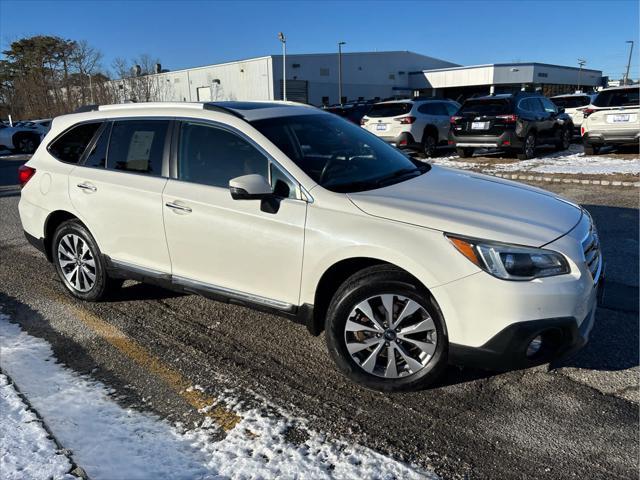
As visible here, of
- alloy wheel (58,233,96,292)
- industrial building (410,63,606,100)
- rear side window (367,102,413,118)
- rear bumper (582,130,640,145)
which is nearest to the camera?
alloy wheel (58,233,96,292)

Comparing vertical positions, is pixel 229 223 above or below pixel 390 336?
above

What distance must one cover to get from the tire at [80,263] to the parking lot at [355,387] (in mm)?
149

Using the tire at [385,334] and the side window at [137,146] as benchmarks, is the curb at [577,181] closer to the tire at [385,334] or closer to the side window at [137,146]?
the side window at [137,146]

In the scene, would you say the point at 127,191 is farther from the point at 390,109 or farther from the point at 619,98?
the point at 619,98

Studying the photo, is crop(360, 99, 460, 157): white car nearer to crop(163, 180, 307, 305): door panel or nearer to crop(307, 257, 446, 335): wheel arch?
crop(163, 180, 307, 305): door panel

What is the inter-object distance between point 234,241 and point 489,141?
11099 mm

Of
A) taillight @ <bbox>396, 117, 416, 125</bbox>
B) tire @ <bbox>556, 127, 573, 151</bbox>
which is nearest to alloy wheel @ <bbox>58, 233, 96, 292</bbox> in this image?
taillight @ <bbox>396, 117, 416, 125</bbox>

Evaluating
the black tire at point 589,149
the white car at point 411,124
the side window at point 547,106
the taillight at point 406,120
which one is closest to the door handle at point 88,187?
the white car at point 411,124

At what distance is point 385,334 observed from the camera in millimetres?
3125

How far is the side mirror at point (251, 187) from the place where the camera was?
3270 millimetres

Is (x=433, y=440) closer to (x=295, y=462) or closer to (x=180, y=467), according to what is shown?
(x=295, y=462)

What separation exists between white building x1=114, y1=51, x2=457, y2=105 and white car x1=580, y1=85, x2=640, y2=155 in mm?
36479

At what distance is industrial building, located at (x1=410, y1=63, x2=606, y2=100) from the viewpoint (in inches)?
2251

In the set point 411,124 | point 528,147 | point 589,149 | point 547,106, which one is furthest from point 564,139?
point 411,124
